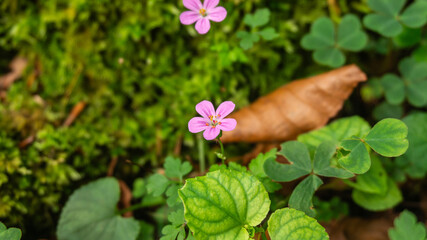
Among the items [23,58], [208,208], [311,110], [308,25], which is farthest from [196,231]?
[23,58]

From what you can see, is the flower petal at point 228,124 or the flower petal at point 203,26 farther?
the flower petal at point 203,26

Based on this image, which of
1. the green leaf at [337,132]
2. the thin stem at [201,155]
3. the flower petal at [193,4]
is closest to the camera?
the flower petal at [193,4]

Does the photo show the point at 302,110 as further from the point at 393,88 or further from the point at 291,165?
the point at 393,88

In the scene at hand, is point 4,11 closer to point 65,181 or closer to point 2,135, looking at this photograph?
point 2,135

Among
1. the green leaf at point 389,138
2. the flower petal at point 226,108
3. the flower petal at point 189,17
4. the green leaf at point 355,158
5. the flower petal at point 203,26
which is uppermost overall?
the flower petal at point 189,17

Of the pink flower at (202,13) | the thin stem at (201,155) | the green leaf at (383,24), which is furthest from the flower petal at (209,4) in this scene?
the green leaf at (383,24)

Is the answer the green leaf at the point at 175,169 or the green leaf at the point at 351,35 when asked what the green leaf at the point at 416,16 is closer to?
the green leaf at the point at 351,35

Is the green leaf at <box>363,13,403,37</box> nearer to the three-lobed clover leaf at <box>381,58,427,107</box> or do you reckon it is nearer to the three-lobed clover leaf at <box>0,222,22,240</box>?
the three-lobed clover leaf at <box>381,58,427,107</box>
